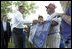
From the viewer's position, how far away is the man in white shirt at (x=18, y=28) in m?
3.57

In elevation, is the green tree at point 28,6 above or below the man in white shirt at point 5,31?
above

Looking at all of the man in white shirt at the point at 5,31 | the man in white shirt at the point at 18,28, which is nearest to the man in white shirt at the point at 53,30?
the man in white shirt at the point at 18,28

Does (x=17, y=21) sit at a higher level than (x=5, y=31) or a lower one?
higher

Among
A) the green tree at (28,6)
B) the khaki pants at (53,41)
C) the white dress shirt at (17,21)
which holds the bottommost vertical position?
the khaki pants at (53,41)

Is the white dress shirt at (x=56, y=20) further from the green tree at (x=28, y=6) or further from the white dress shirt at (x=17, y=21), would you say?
the white dress shirt at (x=17, y=21)

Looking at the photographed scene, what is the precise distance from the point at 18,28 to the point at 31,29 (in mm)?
166

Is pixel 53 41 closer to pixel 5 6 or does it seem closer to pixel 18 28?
pixel 18 28

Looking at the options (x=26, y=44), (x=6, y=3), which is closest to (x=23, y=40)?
(x=26, y=44)

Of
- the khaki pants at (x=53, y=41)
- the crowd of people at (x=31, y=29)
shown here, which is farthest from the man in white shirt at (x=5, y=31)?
the khaki pants at (x=53, y=41)

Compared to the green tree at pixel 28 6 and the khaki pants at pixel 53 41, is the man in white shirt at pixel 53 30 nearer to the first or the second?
the khaki pants at pixel 53 41

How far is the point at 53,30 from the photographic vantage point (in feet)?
11.8

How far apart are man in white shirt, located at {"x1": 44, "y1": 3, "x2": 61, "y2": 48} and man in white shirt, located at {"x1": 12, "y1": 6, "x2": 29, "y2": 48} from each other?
1.04ft

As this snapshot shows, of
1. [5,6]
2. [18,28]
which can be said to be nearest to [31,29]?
[18,28]

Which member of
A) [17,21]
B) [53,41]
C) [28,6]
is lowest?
[53,41]
